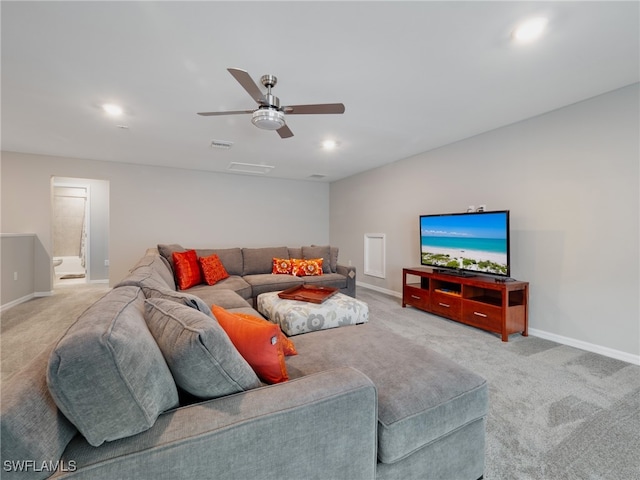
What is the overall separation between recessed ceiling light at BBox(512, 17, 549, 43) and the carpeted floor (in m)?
2.38

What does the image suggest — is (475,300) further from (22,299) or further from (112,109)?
(22,299)

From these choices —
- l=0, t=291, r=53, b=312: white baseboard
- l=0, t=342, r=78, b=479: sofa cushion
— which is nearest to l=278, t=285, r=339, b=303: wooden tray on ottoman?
l=0, t=342, r=78, b=479: sofa cushion

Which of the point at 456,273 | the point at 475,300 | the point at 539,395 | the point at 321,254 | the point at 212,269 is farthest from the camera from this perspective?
the point at 321,254

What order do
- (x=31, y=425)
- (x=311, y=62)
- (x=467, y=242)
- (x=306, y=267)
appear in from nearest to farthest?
(x=31, y=425) → (x=311, y=62) → (x=467, y=242) → (x=306, y=267)

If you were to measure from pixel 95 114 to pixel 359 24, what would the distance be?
→ 9.51 ft

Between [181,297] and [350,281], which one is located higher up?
[181,297]

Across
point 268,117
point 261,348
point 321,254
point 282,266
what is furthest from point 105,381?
point 321,254

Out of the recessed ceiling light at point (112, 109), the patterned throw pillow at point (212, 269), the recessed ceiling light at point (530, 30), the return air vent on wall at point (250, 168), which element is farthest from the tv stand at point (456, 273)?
the recessed ceiling light at point (112, 109)

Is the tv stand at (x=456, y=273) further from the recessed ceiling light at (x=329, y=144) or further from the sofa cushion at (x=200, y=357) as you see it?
the sofa cushion at (x=200, y=357)

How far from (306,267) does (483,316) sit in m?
2.35

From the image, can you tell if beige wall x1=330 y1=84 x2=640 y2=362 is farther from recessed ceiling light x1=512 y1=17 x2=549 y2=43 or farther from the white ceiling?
recessed ceiling light x1=512 y1=17 x2=549 y2=43

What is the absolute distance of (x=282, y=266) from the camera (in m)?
4.33

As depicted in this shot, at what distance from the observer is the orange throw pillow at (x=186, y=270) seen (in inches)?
137

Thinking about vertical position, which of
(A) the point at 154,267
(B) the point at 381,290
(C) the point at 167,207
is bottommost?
(B) the point at 381,290
